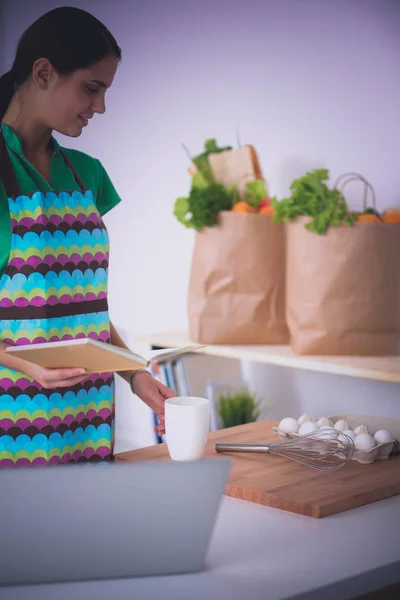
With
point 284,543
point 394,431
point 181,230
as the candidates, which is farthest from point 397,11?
point 284,543

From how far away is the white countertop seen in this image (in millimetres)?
807

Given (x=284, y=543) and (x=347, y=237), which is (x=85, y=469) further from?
(x=347, y=237)

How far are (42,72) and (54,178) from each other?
186 mm

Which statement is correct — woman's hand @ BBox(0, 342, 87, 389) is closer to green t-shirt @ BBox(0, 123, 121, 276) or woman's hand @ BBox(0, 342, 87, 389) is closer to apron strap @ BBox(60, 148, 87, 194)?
green t-shirt @ BBox(0, 123, 121, 276)

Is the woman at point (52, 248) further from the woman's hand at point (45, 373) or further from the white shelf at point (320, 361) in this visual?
the white shelf at point (320, 361)

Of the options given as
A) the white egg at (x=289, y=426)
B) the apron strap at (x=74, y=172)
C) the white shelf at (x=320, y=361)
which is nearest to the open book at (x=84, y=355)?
the white egg at (x=289, y=426)

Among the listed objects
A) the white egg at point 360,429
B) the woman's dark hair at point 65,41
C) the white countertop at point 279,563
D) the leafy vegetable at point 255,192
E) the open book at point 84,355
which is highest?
the woman's dark hair at point 65,41

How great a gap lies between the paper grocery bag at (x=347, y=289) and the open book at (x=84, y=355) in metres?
0.89

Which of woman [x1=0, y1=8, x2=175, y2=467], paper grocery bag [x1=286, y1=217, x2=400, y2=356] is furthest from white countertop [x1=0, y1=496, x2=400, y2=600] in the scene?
paper grocery bag [x1=286, y1=217, x2=400, y2=356]

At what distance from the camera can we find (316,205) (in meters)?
2.02

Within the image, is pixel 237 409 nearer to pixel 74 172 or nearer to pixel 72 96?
pixel 74 172

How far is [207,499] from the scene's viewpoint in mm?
809

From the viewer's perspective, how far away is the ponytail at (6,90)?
1460mm

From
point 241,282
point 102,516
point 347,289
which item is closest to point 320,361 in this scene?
point 347,289
